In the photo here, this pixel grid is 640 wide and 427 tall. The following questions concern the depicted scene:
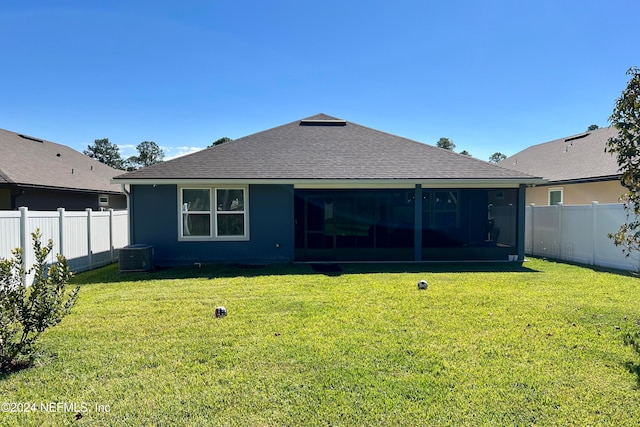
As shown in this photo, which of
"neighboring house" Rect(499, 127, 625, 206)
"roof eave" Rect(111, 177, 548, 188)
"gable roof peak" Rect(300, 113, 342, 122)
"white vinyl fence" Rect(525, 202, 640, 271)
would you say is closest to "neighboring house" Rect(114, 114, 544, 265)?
"roof eave" Rect(111, 177, 548, 188)

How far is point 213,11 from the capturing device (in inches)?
432

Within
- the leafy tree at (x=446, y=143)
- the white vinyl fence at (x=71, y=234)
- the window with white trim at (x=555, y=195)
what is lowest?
the white vinyl fence at (x=71, y=234)

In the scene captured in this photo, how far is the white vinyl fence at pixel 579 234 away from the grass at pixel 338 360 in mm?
3673

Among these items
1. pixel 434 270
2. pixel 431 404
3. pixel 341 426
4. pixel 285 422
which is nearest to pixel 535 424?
pixel 431 404

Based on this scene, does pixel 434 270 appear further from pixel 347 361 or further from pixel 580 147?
pixel 580 147

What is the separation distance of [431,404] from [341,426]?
32.5 inches

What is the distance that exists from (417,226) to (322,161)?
142 inches

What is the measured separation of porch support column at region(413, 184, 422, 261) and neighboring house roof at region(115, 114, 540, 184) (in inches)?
24.2

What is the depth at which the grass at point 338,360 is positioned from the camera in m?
2.90

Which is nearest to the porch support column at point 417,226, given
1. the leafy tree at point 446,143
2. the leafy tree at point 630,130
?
the leafy tree at point 630,130

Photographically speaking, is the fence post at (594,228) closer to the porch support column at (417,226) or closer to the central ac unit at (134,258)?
the porch support column at (417,226)

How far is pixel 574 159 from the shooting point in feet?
56.1

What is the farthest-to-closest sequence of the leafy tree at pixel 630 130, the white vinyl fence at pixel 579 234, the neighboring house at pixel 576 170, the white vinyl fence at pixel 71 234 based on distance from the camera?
the neighboring house at pixel 576 170 < the white vinyl fence at pixel 579 234 < the white vinyl fence at pixel 71 234 < the leafy tree at pixel 630 130

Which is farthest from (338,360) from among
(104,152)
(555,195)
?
(104,152)
